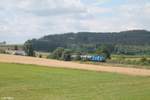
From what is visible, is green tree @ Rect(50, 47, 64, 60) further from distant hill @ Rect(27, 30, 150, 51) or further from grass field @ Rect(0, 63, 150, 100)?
grass field @ Rect(0, 63, 150, 100)

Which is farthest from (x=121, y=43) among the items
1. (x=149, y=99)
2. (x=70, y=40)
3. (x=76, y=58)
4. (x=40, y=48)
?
(x=149, y=99)

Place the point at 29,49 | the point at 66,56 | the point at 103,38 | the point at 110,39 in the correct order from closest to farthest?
the point at 66,56 → the point at 29,49 → the point at 103,38 → the point at 110,39

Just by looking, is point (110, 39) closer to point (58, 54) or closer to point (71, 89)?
point (58, 54)

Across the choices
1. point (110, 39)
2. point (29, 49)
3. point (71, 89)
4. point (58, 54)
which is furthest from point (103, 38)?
point (71, 89)

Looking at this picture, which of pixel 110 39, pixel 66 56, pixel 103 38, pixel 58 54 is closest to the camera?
pixel 66 56

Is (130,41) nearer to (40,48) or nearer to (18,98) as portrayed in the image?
(40,48)

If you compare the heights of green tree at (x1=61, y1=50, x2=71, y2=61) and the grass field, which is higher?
green tree at (x1=61, y1=50, x2=71, y2=61)

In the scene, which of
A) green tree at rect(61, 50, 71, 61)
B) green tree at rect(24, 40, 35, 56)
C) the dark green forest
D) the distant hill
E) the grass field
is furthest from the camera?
the distant hill

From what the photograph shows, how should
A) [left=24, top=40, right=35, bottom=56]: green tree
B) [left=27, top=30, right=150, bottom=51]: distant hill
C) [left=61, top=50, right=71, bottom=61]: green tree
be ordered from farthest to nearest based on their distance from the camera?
[left=27, top=30, right=150, bottom=51]: distant hill, [left=24, top=40, right=35, bottom=56]: green tree, [left=61, top=50, right=71, bottom=61]: green tree

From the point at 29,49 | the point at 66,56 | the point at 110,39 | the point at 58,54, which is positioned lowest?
the point at 66,56

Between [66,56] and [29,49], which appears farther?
[29,49]

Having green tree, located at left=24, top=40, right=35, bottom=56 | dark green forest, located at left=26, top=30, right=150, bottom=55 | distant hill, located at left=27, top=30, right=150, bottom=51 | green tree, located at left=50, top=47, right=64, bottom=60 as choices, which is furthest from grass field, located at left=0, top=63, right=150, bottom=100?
distant hill, located at left=27, top=30, right=150, bottom=51

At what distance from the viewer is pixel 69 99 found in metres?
18.9

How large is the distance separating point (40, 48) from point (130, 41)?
50869 mm
